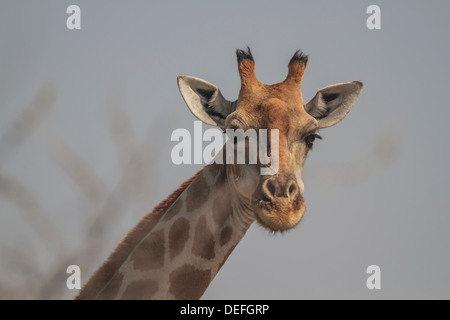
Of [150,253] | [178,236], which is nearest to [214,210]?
[178,236]

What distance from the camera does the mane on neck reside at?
902 cm

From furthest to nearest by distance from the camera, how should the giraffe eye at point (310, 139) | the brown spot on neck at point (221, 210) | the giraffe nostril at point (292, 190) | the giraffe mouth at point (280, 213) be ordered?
the giraffe eye at point (310, 139), the brown spot on neck at point (221, 210), the giraffe nostril at point (292, 190), the giraffe mouth at point (280, 213)

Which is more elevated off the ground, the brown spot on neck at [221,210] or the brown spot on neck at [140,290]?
the brown spot on neck at [221,210]

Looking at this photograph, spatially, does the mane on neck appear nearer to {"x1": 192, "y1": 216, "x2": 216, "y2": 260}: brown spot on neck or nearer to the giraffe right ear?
{"x1": 192, "y1": 216, "x2": 216, "y2": 260}: brown spot on neck

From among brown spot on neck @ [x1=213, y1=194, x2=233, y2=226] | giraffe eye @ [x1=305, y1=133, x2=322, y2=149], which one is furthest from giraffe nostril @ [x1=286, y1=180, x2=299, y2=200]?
giraffe eye @ [x1=305, y1=133, x2=322, y2=149]

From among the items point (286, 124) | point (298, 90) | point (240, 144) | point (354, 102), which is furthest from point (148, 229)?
point (354, 102)

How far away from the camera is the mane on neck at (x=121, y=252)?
9016 millimetres

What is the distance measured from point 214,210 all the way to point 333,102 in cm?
279

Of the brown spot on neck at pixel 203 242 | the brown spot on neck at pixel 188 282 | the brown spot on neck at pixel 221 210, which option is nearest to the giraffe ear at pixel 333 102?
the brown spot on neck at pixel 221 210

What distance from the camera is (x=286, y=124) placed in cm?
916

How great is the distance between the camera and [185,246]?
897 centimetres

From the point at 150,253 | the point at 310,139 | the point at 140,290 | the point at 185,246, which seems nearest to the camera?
the point at 140,290

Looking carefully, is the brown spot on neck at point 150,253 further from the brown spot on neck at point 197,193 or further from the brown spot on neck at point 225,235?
the brown spot on neck at point 225,235

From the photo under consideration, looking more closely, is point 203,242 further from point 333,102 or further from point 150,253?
point 333,102
